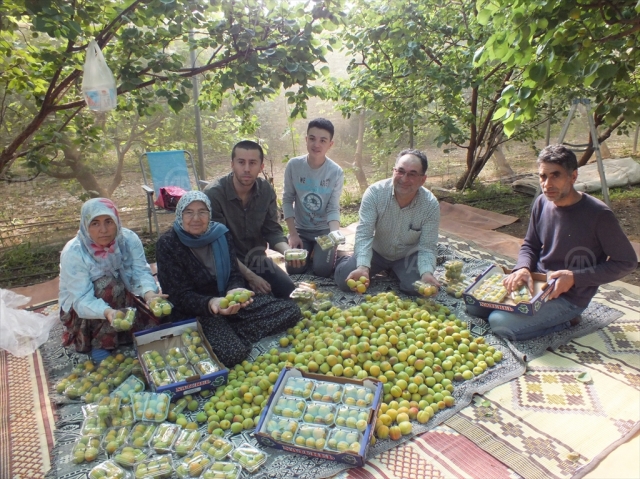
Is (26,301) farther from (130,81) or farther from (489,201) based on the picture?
(489,201)

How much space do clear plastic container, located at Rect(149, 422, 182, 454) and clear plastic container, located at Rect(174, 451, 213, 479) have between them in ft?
0.40

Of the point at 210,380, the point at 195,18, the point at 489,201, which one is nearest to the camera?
Answer: the point at 210,380

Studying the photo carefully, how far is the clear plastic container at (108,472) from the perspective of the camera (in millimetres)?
1981

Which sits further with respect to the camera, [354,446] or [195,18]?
[195,18]

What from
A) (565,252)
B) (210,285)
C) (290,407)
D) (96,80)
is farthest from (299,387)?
(96,80)

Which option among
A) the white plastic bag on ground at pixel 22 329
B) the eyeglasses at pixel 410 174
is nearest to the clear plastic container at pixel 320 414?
the eyeglasses at pixel 410 174

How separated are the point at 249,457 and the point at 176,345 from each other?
3.54ft

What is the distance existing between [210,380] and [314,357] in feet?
2.15

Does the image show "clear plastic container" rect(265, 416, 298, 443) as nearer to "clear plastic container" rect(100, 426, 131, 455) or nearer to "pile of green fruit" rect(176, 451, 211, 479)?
"pile of green fruit" rect(176, 451, 211, 479)

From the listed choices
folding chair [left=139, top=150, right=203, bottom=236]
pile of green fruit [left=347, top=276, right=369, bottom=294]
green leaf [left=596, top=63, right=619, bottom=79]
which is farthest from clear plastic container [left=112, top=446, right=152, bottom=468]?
folding chair [left=139, top=150, right=203, bottom=236]

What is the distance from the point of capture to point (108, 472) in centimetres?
201

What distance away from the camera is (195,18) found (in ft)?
11.3

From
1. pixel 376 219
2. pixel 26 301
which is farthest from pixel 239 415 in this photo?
pixel 26 301

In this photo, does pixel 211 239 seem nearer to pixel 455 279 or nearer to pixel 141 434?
pixel 141 434
